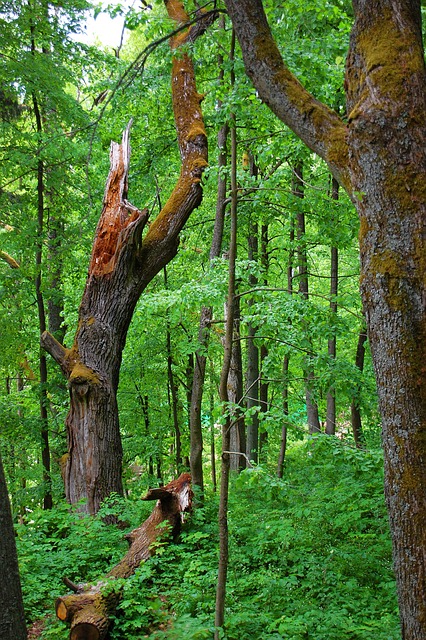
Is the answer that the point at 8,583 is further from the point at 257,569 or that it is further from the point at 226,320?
the point at 257,569

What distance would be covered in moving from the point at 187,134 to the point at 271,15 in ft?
8.96

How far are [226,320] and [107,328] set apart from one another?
3002mm

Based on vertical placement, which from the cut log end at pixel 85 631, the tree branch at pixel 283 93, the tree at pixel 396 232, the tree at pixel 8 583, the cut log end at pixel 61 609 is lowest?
the cut log end at pixel 85 631

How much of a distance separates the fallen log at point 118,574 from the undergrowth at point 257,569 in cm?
11

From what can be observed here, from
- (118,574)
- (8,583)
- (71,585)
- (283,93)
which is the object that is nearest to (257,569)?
(118,574)

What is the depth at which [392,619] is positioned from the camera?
149 inches

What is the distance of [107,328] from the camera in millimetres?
6273

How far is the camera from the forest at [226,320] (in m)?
2.89

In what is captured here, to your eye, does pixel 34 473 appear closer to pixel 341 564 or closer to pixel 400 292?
pixel 341 564

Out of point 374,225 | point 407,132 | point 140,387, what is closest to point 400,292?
point 374,225

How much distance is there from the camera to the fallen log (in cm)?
390

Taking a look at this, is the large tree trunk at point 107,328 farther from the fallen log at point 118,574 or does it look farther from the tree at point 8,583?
the tree at point 8,583

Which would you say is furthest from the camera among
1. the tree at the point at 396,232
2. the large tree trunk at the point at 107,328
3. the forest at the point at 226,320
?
the large tree trunk at the point at 107,328

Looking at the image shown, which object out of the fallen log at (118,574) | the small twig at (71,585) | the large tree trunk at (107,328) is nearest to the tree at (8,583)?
the fallen log at (118,574)
